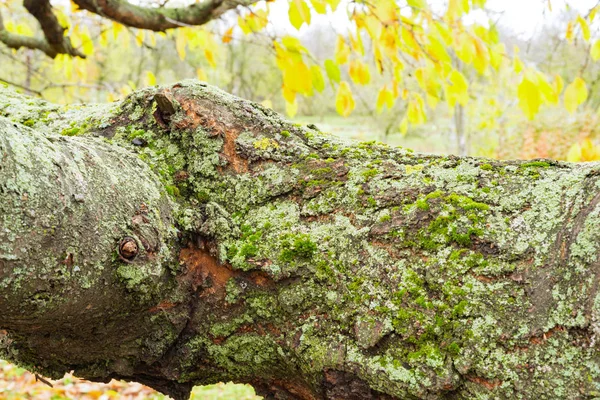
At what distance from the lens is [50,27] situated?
12.8 ft

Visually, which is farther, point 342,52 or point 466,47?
point 342,52

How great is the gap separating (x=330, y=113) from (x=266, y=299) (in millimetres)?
35610

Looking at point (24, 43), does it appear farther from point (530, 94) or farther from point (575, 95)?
point (575, 95)

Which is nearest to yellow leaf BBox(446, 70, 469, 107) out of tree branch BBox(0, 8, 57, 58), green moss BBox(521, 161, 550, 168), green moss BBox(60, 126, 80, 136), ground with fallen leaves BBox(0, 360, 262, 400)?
green moss BBox(521, 161, 550, 168)

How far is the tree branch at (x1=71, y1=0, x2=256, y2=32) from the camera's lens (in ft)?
10.3

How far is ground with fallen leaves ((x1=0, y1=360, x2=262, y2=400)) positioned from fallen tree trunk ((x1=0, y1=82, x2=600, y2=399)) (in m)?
4.91

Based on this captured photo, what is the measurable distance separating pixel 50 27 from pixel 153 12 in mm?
1236

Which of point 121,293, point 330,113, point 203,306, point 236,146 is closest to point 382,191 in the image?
point 236,146

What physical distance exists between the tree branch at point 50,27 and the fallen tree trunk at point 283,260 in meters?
2.77

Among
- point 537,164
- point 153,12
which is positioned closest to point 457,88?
point 537,164

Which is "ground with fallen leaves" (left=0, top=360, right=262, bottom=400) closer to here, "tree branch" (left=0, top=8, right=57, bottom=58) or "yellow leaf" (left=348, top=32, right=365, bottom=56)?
"tree branch" (left=0, top=8, right=57, bottom=58)

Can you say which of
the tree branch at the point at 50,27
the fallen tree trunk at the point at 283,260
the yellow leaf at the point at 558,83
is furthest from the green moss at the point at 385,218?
the tree branch at the point at 50,27

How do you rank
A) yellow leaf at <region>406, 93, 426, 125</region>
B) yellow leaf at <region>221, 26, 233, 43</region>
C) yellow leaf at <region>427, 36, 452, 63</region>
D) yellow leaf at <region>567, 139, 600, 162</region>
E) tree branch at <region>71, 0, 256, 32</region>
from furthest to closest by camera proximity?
tree branch at <region>71, 0, 256, 32</region>, yellow leaf at <region>406, 93, 426, 125</region>, yellow leaf at <region>221, 26, 233, 43</region>, yellow leaf at <region>567, 139, 600, 162</region>, yellow leaf at <region>427, 36, 452, 63</region>

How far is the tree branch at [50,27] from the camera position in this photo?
365 cm
